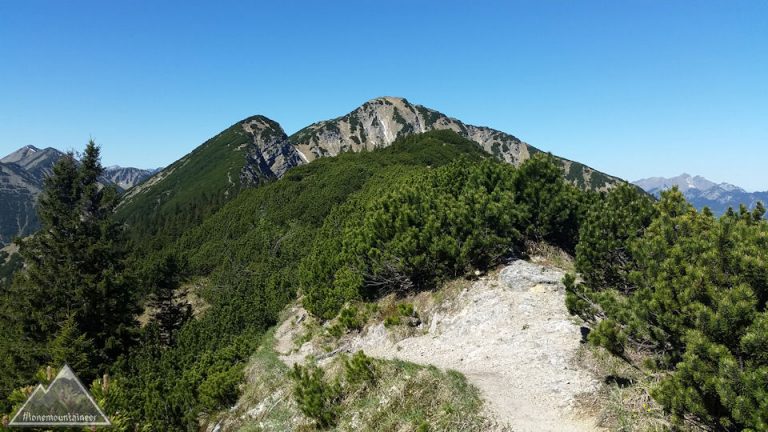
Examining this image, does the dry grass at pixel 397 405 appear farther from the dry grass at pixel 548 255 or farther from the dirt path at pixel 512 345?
the dry grass at pixel 548 255

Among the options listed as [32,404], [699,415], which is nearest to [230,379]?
[32,404]

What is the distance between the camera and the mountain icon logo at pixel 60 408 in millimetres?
6184

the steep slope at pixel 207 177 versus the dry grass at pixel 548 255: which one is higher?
the steep slope at pixel 207 177

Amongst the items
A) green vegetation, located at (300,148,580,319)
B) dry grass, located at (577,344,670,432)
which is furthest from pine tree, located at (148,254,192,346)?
dry grass, located at (577,344,670,432)

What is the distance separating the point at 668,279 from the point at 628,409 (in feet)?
8.65

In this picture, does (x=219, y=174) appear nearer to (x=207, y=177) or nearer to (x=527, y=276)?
(x=207, y=177)

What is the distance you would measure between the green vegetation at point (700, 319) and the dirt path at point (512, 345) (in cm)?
171

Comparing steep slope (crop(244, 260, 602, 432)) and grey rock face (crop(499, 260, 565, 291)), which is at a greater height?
grey rock face (crop(499, 260, 565, 291))

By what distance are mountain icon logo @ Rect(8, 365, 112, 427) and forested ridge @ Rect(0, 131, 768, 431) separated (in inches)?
11.2

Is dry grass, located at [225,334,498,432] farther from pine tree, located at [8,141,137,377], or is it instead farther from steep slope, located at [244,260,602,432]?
pine tree, located at [8,141,137,377]

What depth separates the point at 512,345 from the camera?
1250 cm

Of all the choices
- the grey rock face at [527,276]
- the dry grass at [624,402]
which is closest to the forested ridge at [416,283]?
the dry grass at [624,402]

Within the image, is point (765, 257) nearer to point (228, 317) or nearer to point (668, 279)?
point (668, 279)

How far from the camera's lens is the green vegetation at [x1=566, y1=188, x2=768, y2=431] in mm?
6129
